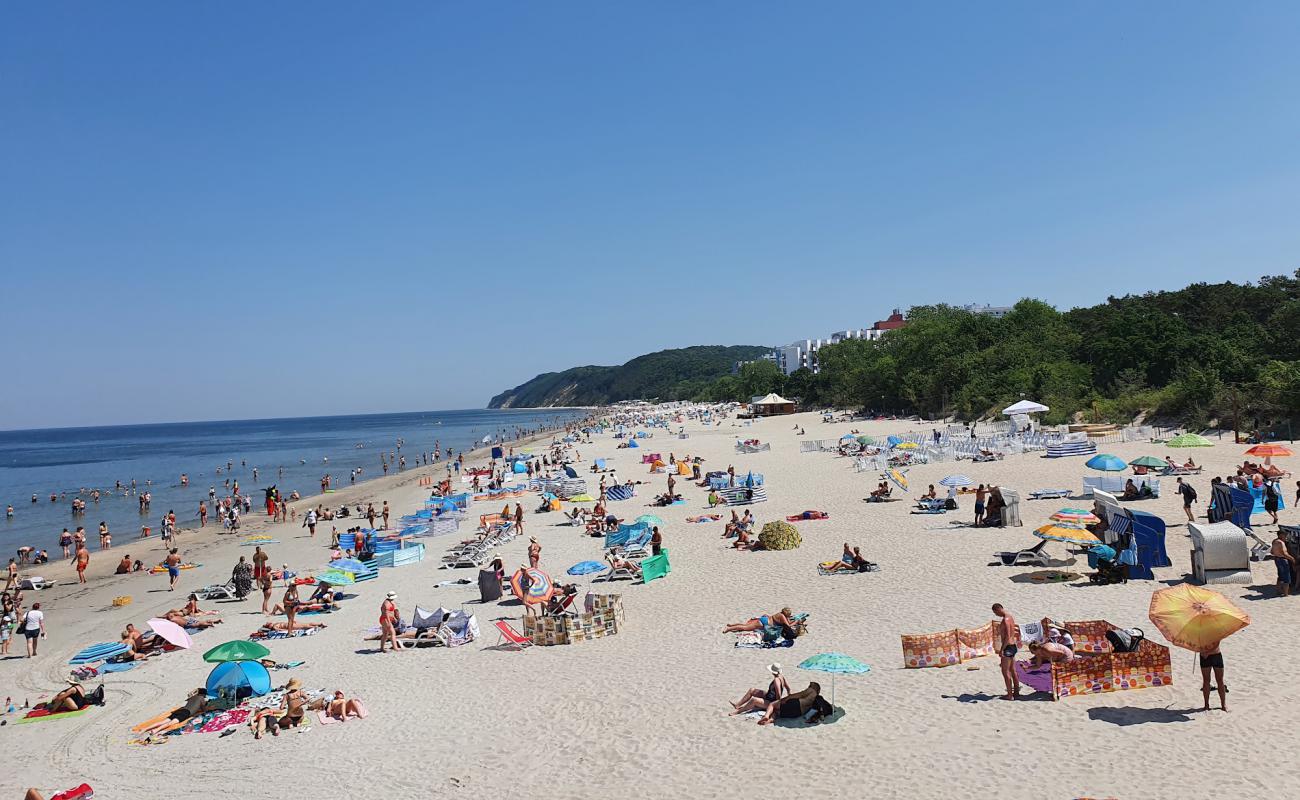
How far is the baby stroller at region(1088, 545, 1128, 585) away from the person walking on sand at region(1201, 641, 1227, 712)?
470cm

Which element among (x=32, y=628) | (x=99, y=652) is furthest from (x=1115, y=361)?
(x=32, y=628)

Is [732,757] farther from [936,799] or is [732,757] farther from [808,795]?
[936,799]

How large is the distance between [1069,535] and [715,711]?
7.54m

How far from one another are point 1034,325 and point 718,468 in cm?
3837

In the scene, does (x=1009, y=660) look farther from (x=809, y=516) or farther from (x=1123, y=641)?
(x=809, y=516)

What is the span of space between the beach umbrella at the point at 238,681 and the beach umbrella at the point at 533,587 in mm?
Result: 4245

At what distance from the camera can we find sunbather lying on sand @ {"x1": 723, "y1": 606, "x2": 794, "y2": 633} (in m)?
10.7

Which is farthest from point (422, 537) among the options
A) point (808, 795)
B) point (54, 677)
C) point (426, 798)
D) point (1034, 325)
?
point (1034, 325)

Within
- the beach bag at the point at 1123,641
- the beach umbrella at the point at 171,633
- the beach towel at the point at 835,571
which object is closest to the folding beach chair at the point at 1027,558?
the beach towel at the point at 835,571

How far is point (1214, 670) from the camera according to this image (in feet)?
24.4

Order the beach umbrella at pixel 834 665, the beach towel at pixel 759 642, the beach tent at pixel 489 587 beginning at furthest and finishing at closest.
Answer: the beach tent at pixel 489 587, the beach towel at pixel 759 642, the beach umbrella at pixel 834 665

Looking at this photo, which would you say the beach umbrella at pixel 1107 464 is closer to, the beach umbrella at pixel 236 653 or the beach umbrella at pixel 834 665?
the beach umbrella at pixel 834 665

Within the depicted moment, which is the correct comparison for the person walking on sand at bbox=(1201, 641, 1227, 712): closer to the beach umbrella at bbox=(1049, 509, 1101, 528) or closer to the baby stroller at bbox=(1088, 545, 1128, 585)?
the baby stroller at bbox=(1088, 545, 1128, 585)

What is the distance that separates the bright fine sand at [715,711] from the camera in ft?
22.3
